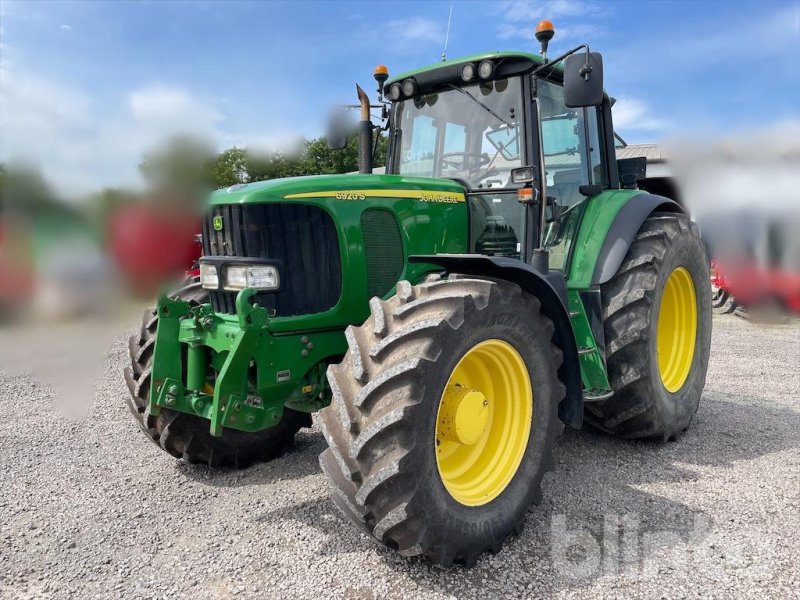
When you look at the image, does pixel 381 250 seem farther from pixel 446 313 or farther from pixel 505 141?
pixel 505 141

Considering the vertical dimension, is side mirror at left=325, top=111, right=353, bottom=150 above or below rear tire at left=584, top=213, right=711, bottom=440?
above

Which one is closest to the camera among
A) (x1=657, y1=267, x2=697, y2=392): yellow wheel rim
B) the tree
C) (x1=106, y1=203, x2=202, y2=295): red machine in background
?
(x1=106, y1=203, x2=202, y2=295): red machine in background

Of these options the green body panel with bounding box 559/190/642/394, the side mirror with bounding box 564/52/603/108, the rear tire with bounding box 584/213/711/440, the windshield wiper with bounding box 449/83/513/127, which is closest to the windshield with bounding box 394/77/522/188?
the windshield wiper with bounding box 449/83/513/127

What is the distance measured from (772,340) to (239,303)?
8233 millimetres

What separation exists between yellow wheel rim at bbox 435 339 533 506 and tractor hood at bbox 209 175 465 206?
1.08 m

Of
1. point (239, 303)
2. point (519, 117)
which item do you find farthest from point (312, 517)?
point (519, 117)

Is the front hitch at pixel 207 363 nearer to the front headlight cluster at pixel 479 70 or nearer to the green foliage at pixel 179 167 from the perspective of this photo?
the green foliage at pixel 179 167

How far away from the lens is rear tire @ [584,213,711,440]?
12.5 feet

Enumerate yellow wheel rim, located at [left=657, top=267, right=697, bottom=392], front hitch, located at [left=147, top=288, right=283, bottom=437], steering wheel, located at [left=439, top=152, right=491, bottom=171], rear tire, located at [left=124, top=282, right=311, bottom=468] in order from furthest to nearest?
yellow wheel rim, located at [left=657, top=267, right=697, bottom=392]
steering wheel, located at [left=439, top=152, right=491, bottom=171]
rear tire, located at [left=124, top=282, right=311, bottom=468]
front hitch, located at [left=147, top=288, right=283, bottom=437]

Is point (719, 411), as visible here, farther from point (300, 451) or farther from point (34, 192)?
point (34, 192)

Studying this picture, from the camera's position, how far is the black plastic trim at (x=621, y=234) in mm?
3857

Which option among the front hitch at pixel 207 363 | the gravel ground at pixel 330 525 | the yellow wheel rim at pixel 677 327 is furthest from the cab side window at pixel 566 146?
the front hitch at pixel 207 363

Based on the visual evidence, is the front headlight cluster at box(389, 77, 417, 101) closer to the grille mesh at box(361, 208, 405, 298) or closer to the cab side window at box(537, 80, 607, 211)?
the cab side window at box(537, 80, 607, 211)

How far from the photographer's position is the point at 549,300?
10.3ft
